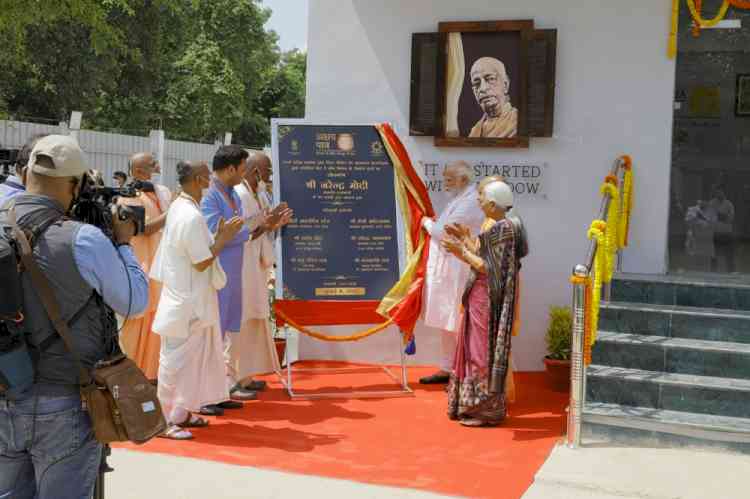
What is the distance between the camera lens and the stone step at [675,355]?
627 cm

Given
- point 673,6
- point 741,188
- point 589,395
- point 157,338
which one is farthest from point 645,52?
point 157,338

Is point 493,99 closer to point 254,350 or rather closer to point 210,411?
point 254,350

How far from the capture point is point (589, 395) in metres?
6.25

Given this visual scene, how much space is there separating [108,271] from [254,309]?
438 centimetres

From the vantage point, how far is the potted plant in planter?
773 cm

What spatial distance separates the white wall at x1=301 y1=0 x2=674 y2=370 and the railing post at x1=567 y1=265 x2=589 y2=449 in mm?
2515

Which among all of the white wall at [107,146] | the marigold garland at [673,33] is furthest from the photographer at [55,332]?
the white wall at [107,146]

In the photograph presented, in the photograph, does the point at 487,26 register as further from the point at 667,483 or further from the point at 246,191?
the point at 667,483

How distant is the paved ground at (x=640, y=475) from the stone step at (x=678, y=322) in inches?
46.6

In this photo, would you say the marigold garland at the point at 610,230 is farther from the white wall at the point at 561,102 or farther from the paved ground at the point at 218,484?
the paved ground at the point at 218,484

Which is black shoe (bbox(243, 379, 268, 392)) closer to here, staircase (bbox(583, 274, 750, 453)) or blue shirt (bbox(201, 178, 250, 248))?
blue shirt (bbox(201, 178, 250, 248))

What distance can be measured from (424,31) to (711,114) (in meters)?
2.87

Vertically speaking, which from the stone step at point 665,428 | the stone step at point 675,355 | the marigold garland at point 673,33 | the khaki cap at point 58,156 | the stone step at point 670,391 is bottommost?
the stone step at point 665,428

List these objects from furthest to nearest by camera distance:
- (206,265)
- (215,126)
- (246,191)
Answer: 1. (215,126)
2. (246,191)
3. (206,265)
